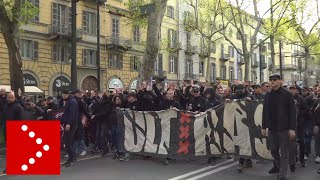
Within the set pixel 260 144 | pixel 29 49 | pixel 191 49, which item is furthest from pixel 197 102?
pixel 191 49

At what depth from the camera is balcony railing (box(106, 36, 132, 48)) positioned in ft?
131

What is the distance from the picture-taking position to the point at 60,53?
3562cm

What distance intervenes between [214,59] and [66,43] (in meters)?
28.0

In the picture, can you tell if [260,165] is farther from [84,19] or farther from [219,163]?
[84,19]

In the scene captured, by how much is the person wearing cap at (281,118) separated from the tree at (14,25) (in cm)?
953

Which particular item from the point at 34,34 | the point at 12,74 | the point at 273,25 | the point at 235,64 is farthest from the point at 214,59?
the point at 12,74

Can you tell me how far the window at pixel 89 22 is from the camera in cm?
3784

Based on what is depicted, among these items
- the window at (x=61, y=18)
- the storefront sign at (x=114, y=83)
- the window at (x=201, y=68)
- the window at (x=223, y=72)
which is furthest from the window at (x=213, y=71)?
the window at (x=61, y=18)

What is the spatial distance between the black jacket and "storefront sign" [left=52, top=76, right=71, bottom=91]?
28313 millimetres

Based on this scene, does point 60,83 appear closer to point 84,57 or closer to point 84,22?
point 84,57

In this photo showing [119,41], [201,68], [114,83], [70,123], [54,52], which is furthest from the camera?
[201,68]

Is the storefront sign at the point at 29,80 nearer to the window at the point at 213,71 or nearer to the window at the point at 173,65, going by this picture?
the window at the point at 173,65

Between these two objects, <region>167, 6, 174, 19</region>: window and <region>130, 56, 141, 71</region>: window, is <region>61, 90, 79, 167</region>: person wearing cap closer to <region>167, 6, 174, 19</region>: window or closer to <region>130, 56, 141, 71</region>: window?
<region>130, 56, 141, 71</region>: window

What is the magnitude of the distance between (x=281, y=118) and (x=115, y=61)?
111 feet
